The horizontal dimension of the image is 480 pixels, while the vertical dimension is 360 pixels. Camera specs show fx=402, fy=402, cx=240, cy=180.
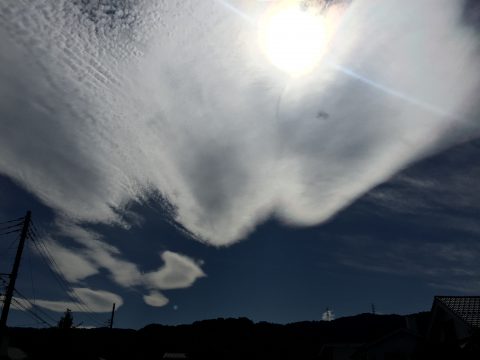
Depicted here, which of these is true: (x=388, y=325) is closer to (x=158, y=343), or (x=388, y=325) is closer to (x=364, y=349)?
(x=158, y=343)

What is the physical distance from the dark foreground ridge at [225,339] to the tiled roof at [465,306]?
39.7 feet

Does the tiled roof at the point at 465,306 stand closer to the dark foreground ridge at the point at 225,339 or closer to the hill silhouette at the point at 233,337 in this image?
the dark foreground ridge at the point at 225,339

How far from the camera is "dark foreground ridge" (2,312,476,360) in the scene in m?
46.7

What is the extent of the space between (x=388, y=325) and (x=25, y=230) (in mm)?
136264

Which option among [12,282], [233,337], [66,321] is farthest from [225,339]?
[12,282]

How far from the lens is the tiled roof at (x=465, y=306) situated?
22.3 meters

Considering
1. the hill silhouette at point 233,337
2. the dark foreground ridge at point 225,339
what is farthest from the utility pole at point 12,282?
the hill silhouette at point 233,337

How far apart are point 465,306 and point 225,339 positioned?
389 ft

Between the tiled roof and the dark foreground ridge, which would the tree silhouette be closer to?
the dark foreground ridge

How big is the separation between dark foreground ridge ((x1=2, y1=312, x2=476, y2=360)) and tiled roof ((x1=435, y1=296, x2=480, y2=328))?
12094 mm

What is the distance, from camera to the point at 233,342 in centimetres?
12588

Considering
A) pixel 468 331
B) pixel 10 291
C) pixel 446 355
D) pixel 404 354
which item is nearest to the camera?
pixel 446 355

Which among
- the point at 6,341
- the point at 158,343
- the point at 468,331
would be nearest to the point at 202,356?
the point at 158,343

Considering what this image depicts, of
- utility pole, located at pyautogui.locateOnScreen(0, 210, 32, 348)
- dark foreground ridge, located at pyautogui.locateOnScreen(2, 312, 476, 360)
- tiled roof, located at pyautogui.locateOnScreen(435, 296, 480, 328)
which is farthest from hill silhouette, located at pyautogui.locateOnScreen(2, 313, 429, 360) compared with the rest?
tiled roof, located at pyautogui.locateOnScreen(435, 296, 480, 328)
